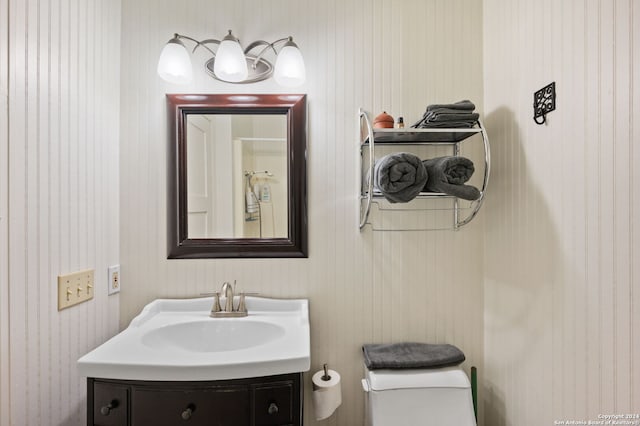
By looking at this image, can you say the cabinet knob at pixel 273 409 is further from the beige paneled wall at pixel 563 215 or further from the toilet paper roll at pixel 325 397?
the beige paneled wall at pixel 563 215

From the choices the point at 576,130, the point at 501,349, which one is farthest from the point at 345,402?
the point at 576,130

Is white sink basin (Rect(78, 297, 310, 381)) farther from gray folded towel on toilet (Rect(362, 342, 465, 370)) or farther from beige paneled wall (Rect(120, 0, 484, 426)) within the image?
gray folded towel on toilet (Rect(362, 342, 465, 370))

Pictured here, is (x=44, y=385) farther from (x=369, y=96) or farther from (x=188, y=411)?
(x=369, y=96)

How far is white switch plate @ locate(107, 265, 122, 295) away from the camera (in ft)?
3.92

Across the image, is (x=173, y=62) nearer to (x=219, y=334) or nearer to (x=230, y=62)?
(x=230, y=62)

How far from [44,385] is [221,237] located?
0.71 meters

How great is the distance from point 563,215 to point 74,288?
1637 millimetres

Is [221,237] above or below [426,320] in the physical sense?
above

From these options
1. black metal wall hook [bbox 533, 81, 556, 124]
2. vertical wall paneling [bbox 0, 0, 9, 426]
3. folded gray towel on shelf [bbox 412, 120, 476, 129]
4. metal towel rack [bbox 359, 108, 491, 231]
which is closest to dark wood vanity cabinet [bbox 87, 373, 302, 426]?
vertical wall paneling [bbox 0, 0, 9, 426]

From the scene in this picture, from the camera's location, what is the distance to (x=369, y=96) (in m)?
1.29

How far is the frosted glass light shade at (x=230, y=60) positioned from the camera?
1.14 meters

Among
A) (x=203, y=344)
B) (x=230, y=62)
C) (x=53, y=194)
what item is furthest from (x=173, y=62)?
(x=203, y=344)

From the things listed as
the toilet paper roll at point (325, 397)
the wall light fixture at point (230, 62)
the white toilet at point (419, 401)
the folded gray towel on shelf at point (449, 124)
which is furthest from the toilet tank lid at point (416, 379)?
the wall light fixture at point (230, 62)

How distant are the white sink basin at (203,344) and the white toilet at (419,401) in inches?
15.1
